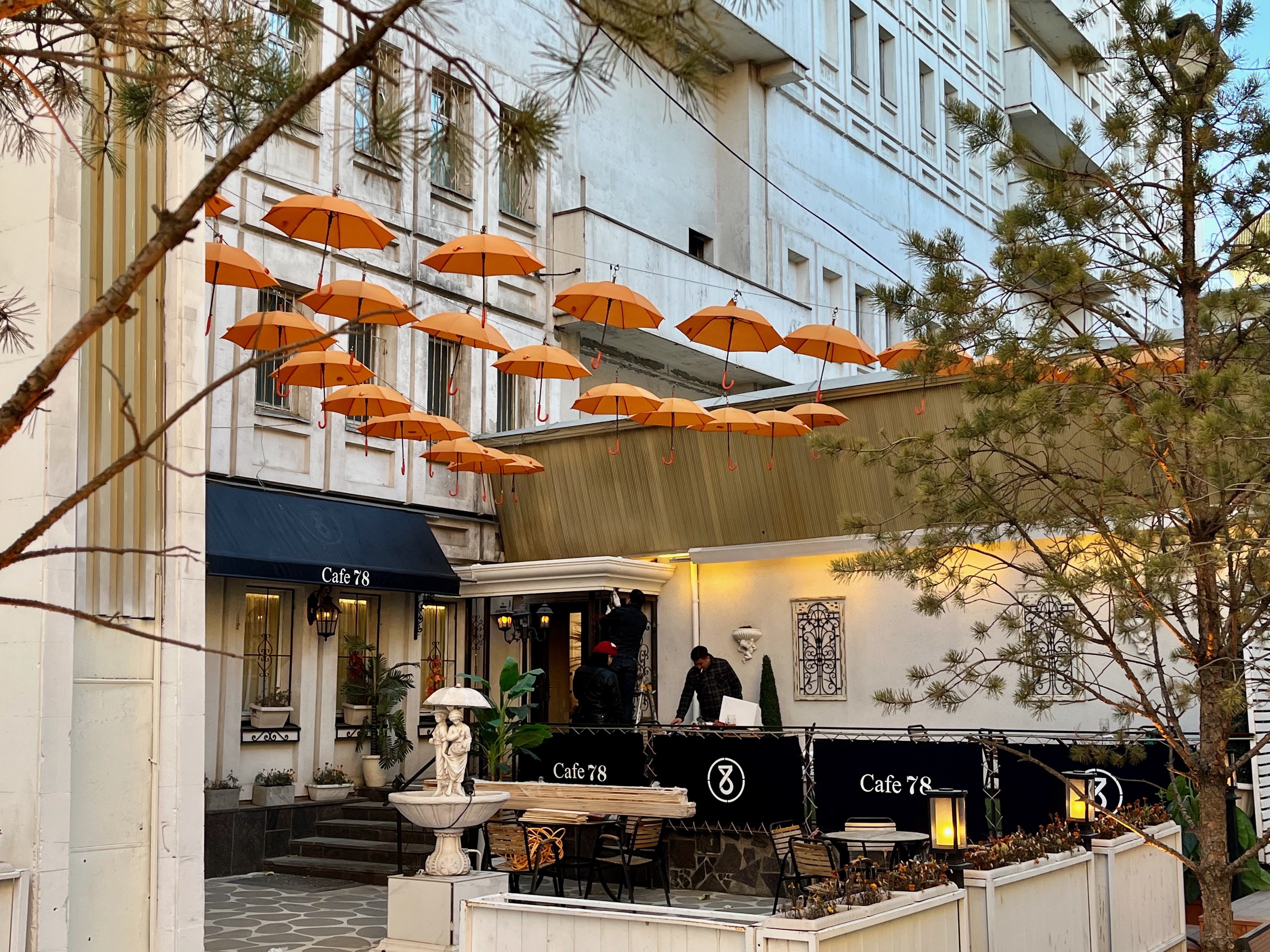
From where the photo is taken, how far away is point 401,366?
19922 millimetres

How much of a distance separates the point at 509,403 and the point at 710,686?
25.0ft

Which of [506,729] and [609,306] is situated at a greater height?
[609,306]

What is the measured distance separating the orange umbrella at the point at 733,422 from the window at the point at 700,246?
439 inches

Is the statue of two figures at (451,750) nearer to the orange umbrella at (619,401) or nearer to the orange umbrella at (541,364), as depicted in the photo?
the orange umbrella at (541,364)

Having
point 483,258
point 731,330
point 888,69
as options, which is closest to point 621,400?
point 731,330

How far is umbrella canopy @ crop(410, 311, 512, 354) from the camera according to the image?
15492 mm

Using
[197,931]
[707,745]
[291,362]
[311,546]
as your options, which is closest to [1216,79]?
[197,931]

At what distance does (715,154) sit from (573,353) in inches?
273

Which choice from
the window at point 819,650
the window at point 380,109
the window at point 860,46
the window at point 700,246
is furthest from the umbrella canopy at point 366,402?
the window at point 860,46

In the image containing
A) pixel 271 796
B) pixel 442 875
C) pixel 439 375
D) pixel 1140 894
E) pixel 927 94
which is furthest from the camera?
pixel 927 94

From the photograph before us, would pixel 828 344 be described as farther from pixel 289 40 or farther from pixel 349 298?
pixel 289 40

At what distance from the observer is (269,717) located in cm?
1753

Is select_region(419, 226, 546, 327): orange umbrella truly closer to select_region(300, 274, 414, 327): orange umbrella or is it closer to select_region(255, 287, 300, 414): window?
select_region(300, 274, 414, 327): orange umbrella

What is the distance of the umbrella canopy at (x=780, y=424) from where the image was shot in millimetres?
16359
